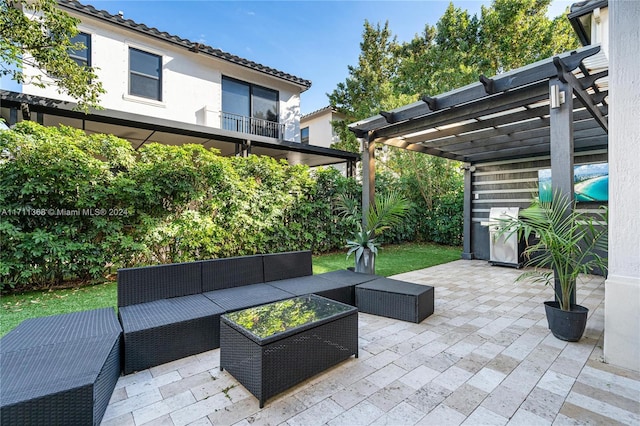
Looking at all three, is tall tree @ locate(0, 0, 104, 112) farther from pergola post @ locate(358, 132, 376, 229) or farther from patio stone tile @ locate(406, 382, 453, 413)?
patio stone tile @ locate(406, 382, 453, 413)

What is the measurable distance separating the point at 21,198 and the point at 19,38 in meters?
2.16

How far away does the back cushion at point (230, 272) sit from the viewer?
346 centimetres

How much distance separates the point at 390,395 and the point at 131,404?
5.77 feet

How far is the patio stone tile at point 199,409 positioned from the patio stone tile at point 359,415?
75cm

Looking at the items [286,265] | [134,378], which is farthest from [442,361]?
[134,378]

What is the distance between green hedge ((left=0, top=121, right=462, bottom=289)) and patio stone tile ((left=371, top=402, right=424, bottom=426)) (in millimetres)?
4508

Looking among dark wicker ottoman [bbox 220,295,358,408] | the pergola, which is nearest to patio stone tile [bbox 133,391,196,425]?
dark wicker ottoman [bbox 220,295,358,408]

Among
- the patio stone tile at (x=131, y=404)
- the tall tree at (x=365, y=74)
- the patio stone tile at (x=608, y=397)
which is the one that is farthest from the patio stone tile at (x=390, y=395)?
the tall tree at (x=365, y=74)

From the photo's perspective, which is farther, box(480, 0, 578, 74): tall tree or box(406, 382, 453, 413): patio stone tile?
box(480, 0, 578, 74): tall tree

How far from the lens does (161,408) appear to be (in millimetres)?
1951

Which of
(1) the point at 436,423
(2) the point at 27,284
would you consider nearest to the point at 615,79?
(1) the point at 436,423

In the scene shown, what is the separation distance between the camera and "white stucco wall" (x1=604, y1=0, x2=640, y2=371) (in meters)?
2.51

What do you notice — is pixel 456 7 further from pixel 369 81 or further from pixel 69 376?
pixel 69 376

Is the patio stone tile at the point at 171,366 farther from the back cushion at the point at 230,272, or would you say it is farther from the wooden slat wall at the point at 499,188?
the wooden slat wall at the point at 499,188
